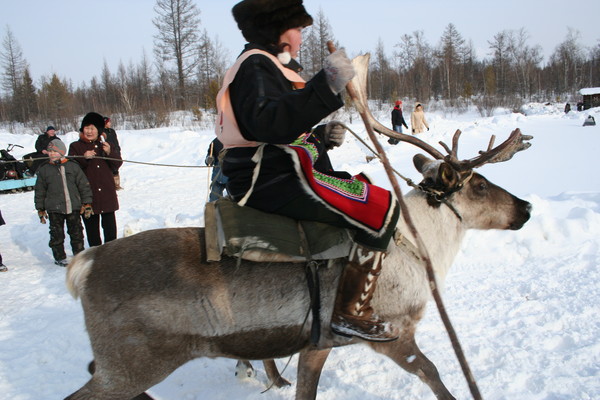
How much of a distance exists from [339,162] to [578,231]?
11372 millimetres

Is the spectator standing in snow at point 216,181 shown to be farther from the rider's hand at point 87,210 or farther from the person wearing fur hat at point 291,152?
the person wearing fur hat at point 291,152

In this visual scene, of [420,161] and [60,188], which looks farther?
[60,188]

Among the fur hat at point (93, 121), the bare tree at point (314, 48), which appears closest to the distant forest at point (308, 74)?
the bare tree at point (314, 48)

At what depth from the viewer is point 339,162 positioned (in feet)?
55.3

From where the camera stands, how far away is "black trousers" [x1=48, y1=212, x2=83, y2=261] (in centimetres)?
725

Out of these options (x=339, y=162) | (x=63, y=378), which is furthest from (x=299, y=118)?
(x=339, y=162)

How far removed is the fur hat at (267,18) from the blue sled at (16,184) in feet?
50.8

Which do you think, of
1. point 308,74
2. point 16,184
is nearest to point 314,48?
point 308,74

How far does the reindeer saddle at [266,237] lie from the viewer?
2.54 m

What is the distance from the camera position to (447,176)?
10.0 feet

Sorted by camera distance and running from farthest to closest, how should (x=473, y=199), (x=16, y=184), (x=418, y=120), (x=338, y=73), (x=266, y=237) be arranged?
(x=418, y=120) < (x=16, y=184) < (x=473, y=199) < (x=266, y=237) < (x=338, y=73)

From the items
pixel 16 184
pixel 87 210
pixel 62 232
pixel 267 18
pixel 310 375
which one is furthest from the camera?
pixel 16 184

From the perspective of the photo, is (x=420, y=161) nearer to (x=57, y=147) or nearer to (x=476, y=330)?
(x=476, y=330)

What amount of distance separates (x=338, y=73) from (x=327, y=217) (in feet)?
3.05
